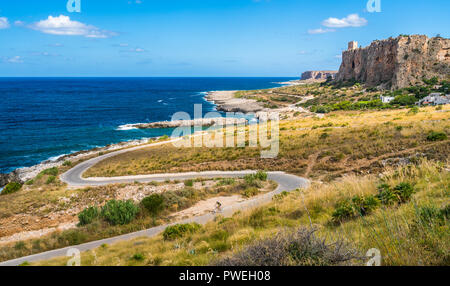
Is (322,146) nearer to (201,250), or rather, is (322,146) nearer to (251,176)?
(251,176)

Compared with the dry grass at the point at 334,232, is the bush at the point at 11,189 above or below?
below

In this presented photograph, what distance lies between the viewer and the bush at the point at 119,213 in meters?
13.8

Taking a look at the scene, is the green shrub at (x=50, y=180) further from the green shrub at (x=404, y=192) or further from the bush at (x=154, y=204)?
the green shrub at (x=404, y=192)

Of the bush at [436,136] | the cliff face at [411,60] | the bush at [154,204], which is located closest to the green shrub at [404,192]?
the bush at [154,204]

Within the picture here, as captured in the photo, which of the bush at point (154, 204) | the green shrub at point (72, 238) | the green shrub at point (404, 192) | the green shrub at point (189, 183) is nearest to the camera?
the green shrub at point (404, 192)

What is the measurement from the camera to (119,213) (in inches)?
558

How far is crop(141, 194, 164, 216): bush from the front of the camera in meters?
14.9

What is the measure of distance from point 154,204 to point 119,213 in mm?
1886

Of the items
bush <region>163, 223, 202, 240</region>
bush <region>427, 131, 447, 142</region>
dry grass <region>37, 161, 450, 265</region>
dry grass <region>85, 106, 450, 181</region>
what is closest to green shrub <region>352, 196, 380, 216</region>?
dry grass <region>37, 161, 450, 265</region>

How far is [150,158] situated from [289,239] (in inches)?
1280

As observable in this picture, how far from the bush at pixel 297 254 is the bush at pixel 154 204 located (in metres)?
11.8

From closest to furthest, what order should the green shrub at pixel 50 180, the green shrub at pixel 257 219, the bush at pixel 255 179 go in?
the green shrub at pixel 257 219 → the bush at pixel 255 179 → the green shrub at pixel 50 180

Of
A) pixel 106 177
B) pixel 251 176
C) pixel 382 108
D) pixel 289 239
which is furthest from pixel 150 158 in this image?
pixel 382 108
